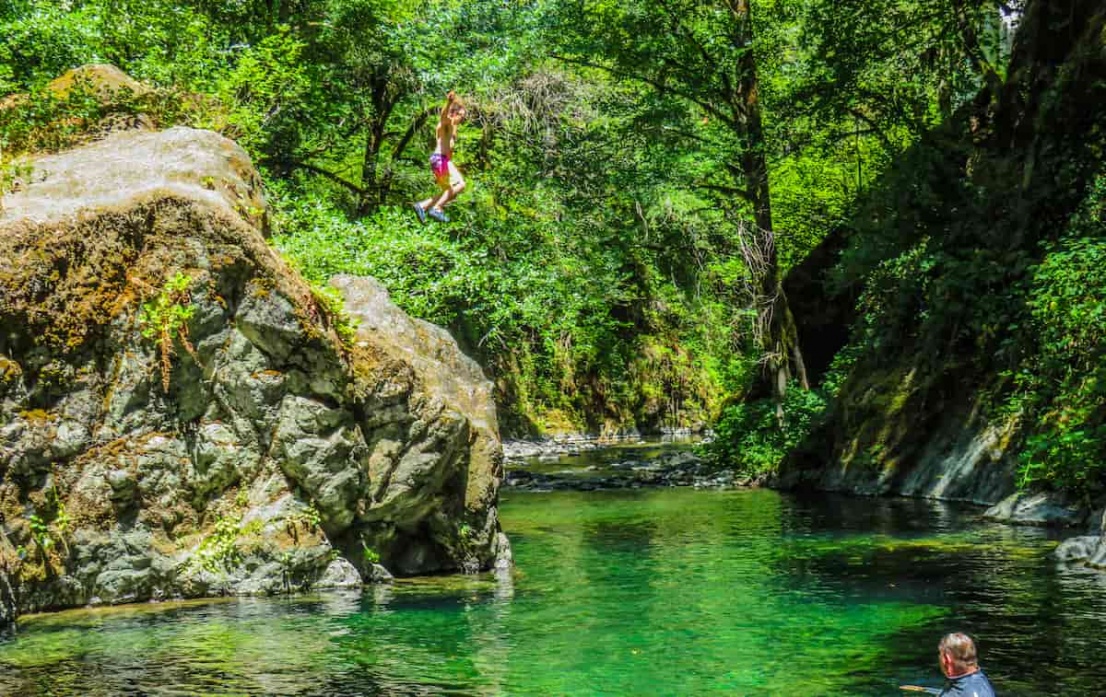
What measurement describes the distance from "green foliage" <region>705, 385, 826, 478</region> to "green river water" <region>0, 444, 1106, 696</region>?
1089cm

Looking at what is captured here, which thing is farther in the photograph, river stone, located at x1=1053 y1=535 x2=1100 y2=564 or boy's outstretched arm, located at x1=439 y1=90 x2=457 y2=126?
river stone, located at x1=1053 y1=535 x2=1100 y2=564

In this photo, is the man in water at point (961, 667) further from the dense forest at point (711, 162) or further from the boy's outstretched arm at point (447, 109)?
the dense forest at point (711, 162)

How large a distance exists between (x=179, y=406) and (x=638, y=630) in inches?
226

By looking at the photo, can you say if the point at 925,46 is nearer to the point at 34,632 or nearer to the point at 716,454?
the point at 716,454

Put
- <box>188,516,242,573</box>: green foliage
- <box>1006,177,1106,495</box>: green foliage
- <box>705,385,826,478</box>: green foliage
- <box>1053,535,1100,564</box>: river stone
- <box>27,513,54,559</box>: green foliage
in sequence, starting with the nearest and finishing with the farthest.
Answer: <box>27,513,54,559</box>: green foliage
<box>188,516,242,573</box>: green foliage
<box>1053,535,1100,564</box>: river stone
<box>1006,177,1106,495</box>: green foliage
<box>705,385,826,478</box>: green foliage

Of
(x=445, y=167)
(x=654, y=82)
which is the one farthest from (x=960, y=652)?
(x=654, y=82)

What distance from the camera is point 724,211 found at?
104 ft

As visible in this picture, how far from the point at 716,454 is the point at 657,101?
9.17 meters

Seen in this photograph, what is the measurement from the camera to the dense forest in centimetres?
1956

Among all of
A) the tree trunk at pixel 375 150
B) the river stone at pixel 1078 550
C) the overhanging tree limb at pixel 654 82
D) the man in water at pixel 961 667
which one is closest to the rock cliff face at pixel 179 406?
the river stone at pixel 1078 550

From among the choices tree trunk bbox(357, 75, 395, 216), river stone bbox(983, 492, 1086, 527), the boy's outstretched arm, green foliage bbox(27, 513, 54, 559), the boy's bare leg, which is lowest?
river stone bbox(983, 492, 1086, 527)

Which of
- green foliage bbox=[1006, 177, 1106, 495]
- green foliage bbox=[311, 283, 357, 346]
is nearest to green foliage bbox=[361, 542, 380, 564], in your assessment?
green foliage bbox=[311, 283, 357, 346]

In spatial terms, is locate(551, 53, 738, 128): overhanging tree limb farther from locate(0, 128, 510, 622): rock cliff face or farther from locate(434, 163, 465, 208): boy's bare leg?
locate(434, 163, 465, 208): boy's bare leg

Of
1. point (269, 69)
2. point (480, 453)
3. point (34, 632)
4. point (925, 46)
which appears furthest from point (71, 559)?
point (925, 46)
